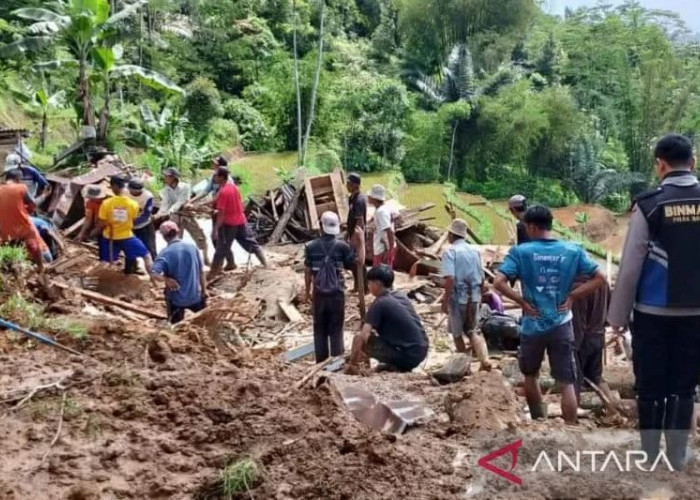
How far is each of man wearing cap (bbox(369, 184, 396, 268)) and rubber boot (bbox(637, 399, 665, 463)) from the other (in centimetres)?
723

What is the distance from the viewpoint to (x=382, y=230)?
11.5 meters

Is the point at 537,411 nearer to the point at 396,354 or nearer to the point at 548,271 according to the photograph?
the point at 548,271

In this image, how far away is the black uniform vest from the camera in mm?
4125

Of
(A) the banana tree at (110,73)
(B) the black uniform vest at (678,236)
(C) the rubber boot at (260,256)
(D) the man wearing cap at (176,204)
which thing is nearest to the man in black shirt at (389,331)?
(B) the black uniform vest at (678,236)

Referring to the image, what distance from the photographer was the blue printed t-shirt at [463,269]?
8.07 m

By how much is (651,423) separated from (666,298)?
720 millimetres

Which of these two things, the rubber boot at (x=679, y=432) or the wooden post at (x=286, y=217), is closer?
the rubber boot at (x=679, y=432)

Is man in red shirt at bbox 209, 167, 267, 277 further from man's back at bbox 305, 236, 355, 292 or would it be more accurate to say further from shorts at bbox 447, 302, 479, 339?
shorts at bbox 447, 302, 479, 339

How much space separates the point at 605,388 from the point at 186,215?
8349mm

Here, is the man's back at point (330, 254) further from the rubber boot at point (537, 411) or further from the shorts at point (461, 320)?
the rubber boot at point (537, 411)

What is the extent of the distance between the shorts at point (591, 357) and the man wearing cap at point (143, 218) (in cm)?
704

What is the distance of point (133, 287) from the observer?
34.2 ft

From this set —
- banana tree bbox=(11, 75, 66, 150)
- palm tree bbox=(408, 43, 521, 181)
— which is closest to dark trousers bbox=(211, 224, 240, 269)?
banana tree bbox=(11, 75, 66, 150)

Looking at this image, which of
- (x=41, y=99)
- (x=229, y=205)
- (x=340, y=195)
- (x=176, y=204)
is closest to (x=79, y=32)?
(x=41, y=99)
